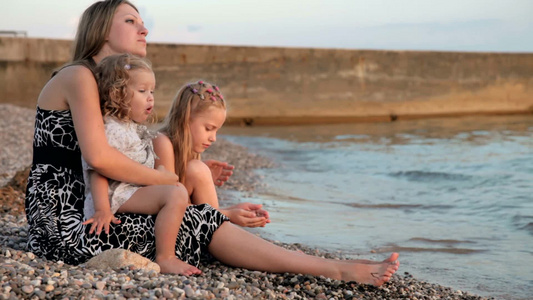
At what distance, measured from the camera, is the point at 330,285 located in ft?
10.5

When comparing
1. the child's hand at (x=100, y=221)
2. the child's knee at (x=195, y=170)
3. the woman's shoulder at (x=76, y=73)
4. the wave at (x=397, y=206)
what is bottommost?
the wave at (x=397, y=206)

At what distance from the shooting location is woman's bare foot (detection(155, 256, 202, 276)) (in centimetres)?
300

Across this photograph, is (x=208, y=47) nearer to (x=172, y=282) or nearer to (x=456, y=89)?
(x=456, y=89)

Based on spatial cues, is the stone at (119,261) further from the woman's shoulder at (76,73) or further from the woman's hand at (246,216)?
the woman's shoulder at (76,73)

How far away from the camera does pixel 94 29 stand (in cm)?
325

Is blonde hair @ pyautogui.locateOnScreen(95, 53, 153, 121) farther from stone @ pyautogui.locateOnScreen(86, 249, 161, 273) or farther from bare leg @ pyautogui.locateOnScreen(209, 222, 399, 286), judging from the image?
bare leg @ pyautogui.locateOnScreen(209, 222, 399, 286)

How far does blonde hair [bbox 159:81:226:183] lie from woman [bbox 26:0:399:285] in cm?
39

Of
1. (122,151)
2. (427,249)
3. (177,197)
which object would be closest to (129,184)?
(122,151)

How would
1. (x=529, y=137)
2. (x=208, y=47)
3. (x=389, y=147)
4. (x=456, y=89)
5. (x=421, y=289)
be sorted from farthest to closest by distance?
(x=456, y=89)
(x=208, y=47)
(x=529, y=137)
(x=389, y=147)
(x=421, y=289)

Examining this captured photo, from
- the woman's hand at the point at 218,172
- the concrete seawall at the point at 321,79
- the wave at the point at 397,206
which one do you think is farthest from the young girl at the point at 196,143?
the concrete seawall at the point at 321,79

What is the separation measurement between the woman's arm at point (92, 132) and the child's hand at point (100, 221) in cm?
17

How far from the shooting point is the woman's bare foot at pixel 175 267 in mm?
3000

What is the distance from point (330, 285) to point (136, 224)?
972 mm

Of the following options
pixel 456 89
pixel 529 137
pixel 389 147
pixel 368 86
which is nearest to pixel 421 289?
pixel 389 147
